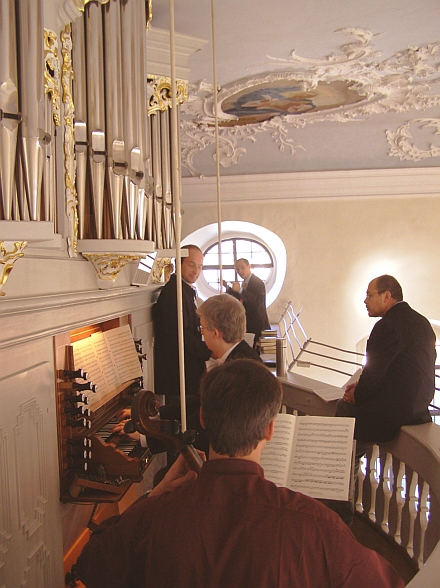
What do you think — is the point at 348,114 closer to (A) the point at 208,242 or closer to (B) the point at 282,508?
(A) the point at 208,242

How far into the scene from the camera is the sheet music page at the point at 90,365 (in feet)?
10.1

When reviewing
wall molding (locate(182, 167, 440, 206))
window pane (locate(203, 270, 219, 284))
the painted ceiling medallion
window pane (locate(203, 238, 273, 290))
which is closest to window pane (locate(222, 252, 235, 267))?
window pane (locate(203, 238, 273, 290))

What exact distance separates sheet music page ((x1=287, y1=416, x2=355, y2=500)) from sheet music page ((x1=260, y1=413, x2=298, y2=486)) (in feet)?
0.08

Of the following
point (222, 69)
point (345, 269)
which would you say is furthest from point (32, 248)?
point (345, 269)

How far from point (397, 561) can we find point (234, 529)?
2196 millimetres

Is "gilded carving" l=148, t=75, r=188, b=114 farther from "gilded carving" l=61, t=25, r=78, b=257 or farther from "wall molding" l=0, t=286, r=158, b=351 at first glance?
"wall molding" l=0, t=286, r=158, b=351

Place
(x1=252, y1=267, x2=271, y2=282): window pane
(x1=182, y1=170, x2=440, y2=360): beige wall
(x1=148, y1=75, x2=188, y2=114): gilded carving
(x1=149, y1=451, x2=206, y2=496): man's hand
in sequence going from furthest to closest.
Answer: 1. (x1=252, y1=267, x2=271, y2=282): window pane
2. (x1=182, y1=170, x2=440, y2=360): beige wall
3. (x1=148, y1=75, x2=188, y2=114): gilded carving
4. (x1=149, y1=451, x2=206, y2=496): man's hand

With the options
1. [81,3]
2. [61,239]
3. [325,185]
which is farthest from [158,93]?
[325,185]

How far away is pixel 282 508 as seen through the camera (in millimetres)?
1282

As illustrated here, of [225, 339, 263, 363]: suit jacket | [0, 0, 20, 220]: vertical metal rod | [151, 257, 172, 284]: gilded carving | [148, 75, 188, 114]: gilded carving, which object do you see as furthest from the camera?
[151, 257, 172, 284]: gilded carving

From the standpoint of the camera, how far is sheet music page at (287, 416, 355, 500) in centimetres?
221

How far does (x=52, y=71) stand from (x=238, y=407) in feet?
6.82

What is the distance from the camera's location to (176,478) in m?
1.60

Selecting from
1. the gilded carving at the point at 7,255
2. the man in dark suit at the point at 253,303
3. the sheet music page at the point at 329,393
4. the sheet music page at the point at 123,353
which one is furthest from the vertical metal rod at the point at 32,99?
the man in dark suit at the point at 253,303
